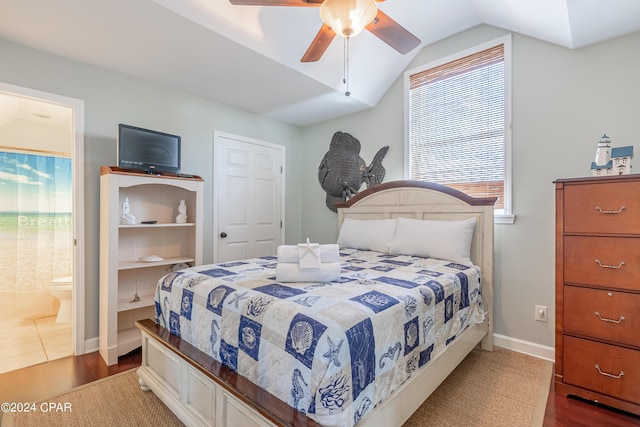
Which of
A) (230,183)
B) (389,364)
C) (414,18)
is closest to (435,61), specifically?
(414,18)

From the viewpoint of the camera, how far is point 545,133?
8.00 feet

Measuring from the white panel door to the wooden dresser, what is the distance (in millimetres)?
3095

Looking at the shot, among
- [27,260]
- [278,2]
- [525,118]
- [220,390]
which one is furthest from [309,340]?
[27,260]

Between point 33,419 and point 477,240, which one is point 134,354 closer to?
point 33,419

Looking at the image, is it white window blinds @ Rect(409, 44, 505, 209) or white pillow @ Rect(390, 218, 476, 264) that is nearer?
white pillow @ Rect(390, 218, 476, 264)

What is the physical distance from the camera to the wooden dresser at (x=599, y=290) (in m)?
1.72

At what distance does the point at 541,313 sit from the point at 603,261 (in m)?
0.82

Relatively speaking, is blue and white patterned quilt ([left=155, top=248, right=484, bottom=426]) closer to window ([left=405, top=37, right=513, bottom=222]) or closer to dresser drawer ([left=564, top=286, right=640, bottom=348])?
dresser drawer ([left=564, top=286, right=640, bottom=348])

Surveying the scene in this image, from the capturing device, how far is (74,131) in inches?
98.3

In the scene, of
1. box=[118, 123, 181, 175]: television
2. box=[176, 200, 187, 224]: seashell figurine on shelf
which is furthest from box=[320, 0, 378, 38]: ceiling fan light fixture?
box=[176, 200, 187, 224]: seashell figurine on shelf

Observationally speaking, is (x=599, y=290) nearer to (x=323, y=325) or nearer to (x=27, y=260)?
(x=323, y=325)

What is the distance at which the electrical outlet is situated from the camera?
7.93 feet

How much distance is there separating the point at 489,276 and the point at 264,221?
8.80 ft

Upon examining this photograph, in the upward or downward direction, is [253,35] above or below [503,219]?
above
